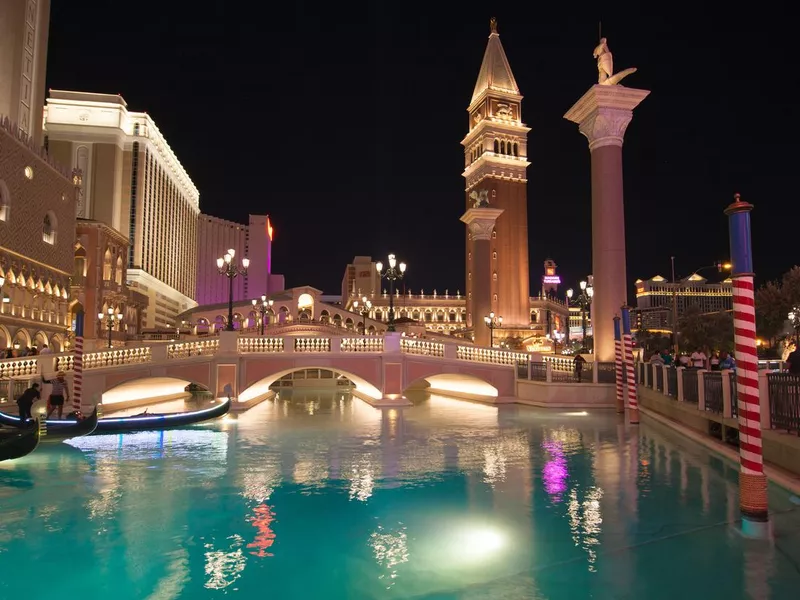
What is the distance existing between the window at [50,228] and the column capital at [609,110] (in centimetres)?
3682

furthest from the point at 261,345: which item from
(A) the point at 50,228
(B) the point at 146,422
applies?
(A) the point at 50,228

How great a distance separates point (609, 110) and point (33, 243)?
3632 cm

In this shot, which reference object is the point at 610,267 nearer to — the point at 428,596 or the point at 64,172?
the point at 428,596

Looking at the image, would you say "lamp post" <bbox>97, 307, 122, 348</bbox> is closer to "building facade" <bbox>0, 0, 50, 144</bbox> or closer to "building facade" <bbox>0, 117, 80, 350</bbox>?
"building facade" <bbox>0, 117, 80, 350</bbox>

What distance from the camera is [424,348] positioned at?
74.6 feet

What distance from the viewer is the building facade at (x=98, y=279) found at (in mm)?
51750

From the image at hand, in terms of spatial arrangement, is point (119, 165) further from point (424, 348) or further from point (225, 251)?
point (424, 348)

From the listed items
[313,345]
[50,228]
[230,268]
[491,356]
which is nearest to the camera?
[230,268]

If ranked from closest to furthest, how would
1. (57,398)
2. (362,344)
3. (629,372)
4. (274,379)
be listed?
(57,398) < (629,372) < (362,344) < (274,379)

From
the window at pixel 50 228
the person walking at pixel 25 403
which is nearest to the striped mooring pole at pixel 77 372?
the person walking at pixel 25 403

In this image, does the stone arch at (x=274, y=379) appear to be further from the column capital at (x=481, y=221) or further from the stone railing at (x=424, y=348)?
the column capital at (x=481, y=221)

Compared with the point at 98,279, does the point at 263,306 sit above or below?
below

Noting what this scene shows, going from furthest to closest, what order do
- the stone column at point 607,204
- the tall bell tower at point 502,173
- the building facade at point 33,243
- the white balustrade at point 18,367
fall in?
the tall bell tower at point 502,173 < the building facade at point 33,243 < the stone column at point 607,204 < the white balustrade at point 18,367

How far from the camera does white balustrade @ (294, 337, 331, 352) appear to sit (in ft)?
71.9
